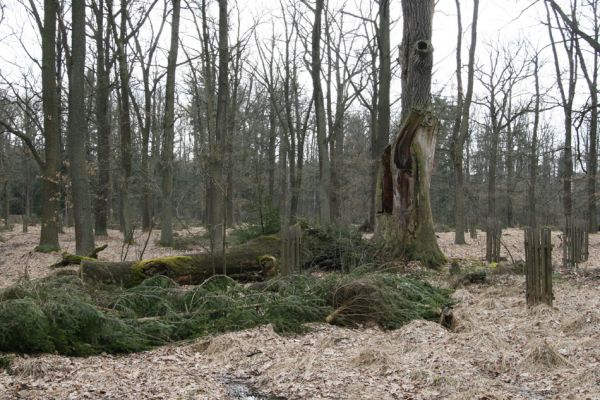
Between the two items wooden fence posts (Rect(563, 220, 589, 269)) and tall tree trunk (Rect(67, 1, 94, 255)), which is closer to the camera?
wooden fence posts (Rect(563, 220, 589, 269))

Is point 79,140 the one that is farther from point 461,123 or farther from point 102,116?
point 461,123

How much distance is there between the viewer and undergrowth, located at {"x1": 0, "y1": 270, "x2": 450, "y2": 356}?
552 cm

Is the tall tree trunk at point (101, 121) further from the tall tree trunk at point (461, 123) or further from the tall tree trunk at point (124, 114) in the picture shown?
the tall tree trunk at point (461, 123)

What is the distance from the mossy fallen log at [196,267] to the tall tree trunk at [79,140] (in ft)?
15.6

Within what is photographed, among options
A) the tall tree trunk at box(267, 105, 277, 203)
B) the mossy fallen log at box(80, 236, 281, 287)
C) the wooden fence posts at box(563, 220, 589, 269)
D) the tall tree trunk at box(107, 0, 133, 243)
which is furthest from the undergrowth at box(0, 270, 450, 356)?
the tall tree trunk at box(267, 105, 277, 203)

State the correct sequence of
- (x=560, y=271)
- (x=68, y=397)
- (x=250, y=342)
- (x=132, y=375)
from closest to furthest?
1. (x=68, y=397)
2. (x=132, y=375)
3. (x=250, y=342)
4. (x=560, y=271)

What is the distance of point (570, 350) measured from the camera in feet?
17.5

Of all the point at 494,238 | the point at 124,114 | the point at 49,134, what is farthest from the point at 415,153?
the point at 124,114

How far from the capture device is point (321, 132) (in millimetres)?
19859

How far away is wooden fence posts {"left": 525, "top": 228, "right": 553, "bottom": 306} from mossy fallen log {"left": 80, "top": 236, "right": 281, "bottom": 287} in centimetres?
453

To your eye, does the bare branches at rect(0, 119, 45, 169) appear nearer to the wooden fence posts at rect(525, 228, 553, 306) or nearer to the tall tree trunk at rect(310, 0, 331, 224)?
the tall tree trunk at rect(310, 0, 331, 224)

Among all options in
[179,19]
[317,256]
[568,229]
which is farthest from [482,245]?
[179,19]

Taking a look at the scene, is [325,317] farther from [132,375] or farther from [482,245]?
[482,245]

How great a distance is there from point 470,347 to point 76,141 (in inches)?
427
